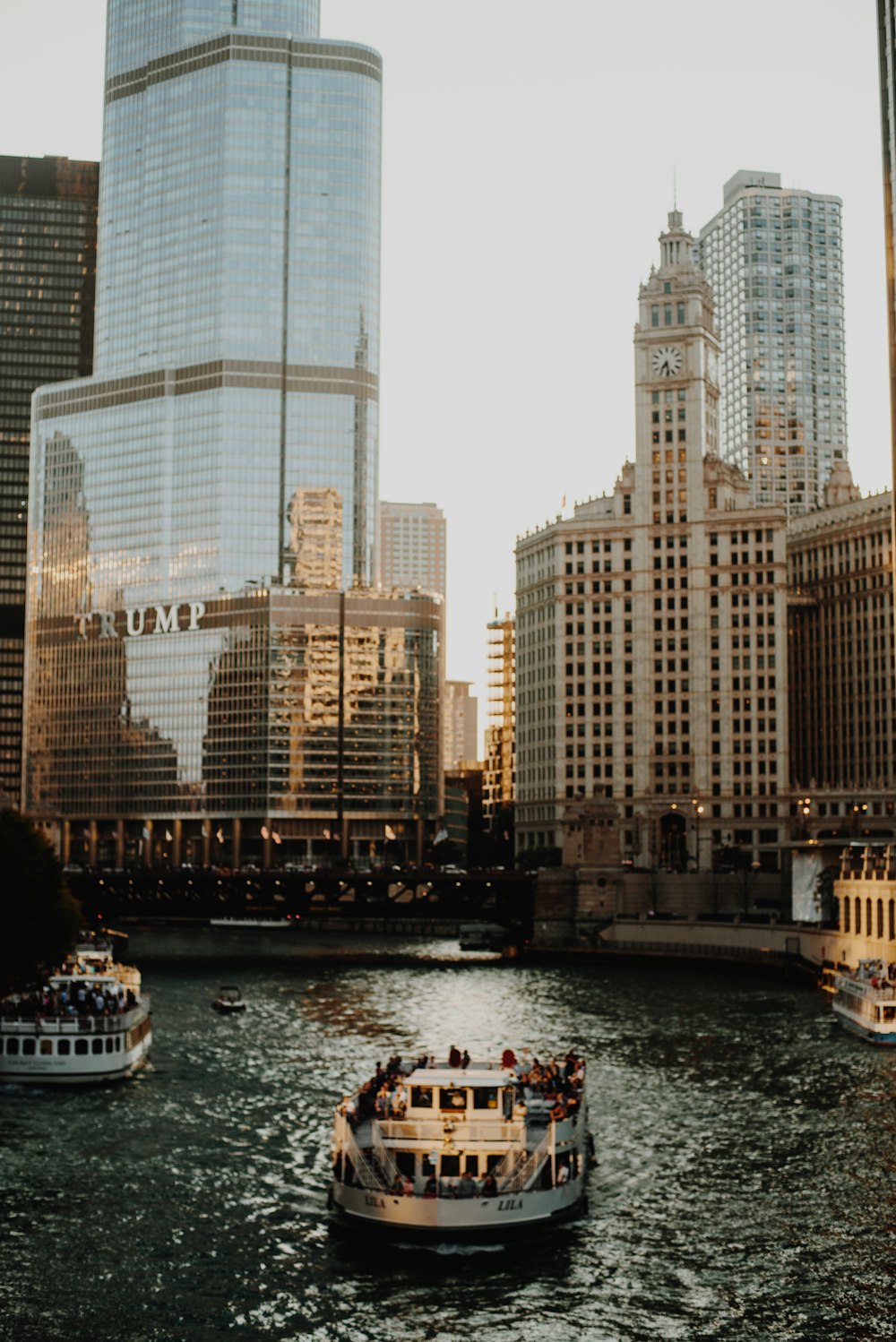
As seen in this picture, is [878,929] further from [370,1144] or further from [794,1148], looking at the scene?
[370,1144]

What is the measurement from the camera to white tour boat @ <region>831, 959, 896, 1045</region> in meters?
121

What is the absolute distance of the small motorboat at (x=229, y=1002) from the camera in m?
139

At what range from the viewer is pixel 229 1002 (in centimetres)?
14025

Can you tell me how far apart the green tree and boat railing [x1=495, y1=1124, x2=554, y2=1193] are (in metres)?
52.2

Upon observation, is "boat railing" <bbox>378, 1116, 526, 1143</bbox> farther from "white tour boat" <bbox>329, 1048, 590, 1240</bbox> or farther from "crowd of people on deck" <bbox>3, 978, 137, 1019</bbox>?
"crowd of people on deck" <bbox>3, 978, 137, 1019</bbox>

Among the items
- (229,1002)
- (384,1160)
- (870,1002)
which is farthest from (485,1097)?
(229,1002)

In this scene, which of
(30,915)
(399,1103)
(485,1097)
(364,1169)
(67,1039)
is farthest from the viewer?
(30,915)

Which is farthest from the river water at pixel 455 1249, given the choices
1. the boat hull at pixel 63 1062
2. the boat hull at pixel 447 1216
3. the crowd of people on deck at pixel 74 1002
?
the crowd of people on deck at pixel 74 1002

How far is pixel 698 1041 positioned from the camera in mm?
121438

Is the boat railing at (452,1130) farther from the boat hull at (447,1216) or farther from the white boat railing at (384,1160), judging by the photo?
the boat hull at (447,1216)

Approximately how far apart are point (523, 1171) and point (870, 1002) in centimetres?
6182

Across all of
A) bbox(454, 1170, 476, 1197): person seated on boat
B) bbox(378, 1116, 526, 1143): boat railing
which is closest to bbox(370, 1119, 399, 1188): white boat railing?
bbox(378, 1116, 526, 1143): boat railing

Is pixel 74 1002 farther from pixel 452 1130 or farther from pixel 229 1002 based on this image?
pixel 452 1130

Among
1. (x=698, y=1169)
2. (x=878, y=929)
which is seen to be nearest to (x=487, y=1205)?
(x=698, y=1169)
